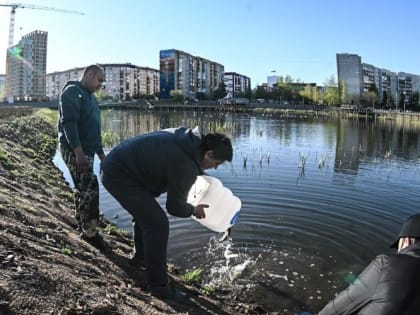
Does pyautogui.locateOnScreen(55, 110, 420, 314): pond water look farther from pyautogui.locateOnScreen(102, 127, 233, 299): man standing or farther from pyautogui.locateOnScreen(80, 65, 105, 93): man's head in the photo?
pyautogui.locateOnScreen(80, 65, 105, 93): man's head

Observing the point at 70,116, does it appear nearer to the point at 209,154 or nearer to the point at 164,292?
the point at 209,154

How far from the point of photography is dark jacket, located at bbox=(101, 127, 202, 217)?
3689 mm

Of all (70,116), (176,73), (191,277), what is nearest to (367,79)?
(176,73)

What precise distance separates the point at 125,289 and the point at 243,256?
130 inches

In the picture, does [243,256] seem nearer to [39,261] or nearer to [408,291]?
[39,261]

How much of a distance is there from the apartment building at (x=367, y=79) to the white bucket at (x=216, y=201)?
11728 cm

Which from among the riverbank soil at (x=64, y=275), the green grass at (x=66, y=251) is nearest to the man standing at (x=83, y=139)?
the riverbank soil at (x=64, y=275)

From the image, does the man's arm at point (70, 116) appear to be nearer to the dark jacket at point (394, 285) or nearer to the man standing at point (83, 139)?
the man standing at point (83, 139)

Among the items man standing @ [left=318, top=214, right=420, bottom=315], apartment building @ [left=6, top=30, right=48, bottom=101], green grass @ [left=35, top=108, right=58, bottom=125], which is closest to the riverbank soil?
man standing @ [left=318, top=214, right=420, bottom=315]

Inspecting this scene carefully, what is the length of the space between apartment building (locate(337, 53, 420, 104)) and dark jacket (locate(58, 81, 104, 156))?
387 ft

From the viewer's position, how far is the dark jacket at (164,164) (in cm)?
369

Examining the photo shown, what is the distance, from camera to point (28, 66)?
165 metres

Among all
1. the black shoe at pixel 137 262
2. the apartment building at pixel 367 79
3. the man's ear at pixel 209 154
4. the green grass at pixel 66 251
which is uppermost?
the apartment building at pixel 367 79

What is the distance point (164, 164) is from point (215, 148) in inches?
20.1
